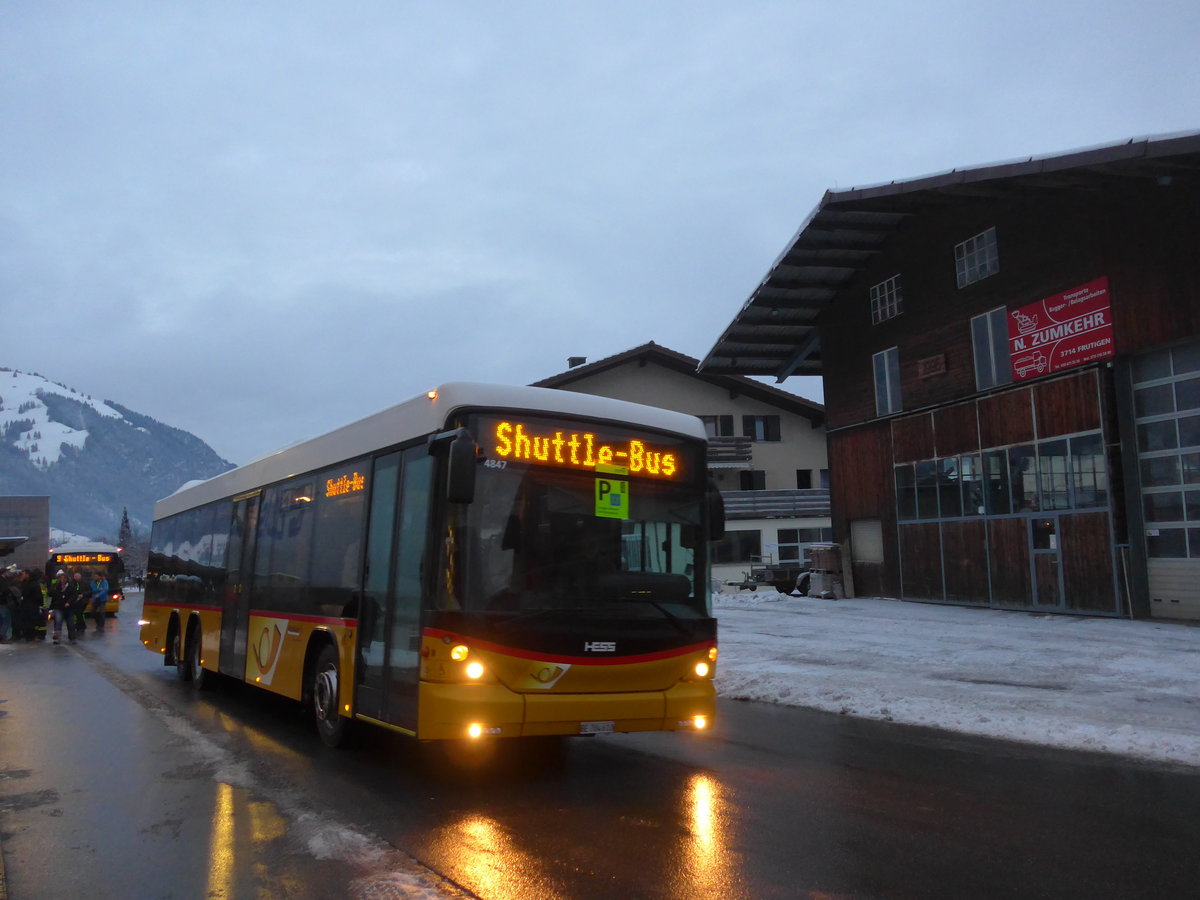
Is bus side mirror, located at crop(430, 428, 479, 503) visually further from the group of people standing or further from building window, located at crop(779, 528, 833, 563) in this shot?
building window, located at crop(779, 528, 833, 563)

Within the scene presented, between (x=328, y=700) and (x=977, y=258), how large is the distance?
61.1ft

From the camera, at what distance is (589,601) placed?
670cm

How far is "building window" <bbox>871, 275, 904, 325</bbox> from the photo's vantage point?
962 inches

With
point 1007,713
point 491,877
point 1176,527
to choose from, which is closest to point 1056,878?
point 491,877

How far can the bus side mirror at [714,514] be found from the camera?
7566mm

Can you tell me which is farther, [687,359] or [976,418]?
[687,359]

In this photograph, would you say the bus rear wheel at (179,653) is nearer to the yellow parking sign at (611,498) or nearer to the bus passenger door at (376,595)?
the bus passenger door at (376,595)

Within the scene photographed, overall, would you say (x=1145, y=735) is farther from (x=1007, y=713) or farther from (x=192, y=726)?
(x=192, y=726)

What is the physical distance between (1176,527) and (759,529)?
25562 millimetres

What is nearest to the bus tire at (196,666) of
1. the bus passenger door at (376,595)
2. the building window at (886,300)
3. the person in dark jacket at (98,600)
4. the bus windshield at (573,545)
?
the bus passenger door at (376,595)

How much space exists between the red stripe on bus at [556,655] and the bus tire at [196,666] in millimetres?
7696

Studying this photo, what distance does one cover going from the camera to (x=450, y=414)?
679 centimetres

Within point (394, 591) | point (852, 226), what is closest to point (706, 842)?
point (394, 591)

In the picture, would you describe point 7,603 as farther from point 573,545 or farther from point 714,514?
point 714,514
